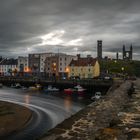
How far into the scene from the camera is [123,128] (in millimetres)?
15969

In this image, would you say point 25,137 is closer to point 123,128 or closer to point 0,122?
point 0,122

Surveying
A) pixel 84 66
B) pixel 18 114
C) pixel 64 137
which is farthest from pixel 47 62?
pixel 64 137

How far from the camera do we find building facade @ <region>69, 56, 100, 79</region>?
454 feet

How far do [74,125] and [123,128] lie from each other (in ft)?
24.0

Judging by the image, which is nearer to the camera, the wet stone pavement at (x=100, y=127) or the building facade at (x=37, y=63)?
the wet stone pavement at (x=100, y=127)

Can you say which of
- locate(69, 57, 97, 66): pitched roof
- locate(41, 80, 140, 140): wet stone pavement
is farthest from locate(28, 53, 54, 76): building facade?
locate(41, 80, 140, 140): wet stone pavement

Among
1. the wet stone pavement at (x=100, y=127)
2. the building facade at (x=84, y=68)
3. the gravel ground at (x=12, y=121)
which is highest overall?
the building facade at (x=84, y=68)

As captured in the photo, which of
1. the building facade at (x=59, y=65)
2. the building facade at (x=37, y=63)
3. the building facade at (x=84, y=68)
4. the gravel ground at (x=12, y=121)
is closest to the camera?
the gravel ground at (x=12, y=121)

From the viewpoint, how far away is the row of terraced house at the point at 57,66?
461 ft

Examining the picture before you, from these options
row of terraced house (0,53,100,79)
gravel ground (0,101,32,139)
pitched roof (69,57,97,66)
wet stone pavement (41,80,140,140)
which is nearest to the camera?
wet stone pavement (41,80,140,140)

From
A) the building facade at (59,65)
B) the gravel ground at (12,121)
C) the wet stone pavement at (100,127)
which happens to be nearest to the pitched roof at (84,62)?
the building facade at (59,65)

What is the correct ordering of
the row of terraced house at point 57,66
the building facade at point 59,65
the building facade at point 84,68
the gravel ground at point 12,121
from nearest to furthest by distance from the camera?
the gravel ground at point 12,121 < the building facade at point 84,68 < the row of terraced house at point 57,66 < the building facade at point 59,65

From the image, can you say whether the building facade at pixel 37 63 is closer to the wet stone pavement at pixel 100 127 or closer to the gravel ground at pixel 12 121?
the gravel ground at pixel 12 121

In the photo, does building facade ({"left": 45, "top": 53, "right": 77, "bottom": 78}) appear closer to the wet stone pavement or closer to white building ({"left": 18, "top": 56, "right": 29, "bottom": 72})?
white building ({"left": 18, "top": 56, "right": 29, "bottom": 72})
